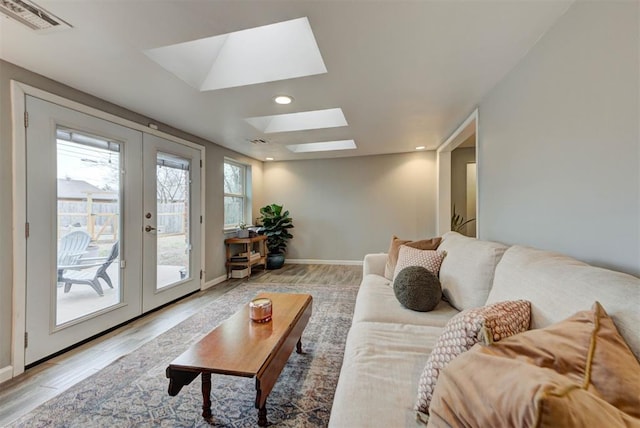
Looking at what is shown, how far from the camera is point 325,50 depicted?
1686mm

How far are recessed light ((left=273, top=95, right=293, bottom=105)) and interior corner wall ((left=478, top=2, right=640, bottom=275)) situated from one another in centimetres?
177

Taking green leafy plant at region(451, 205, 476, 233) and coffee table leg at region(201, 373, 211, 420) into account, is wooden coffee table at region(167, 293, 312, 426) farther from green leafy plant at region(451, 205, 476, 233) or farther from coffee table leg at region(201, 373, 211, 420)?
green leafy plant at region(451, 205, 476, 233)

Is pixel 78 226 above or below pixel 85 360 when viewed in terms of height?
above

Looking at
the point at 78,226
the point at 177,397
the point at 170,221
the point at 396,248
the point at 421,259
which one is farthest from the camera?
the point at 170,221

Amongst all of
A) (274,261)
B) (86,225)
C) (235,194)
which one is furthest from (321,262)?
(86,225)

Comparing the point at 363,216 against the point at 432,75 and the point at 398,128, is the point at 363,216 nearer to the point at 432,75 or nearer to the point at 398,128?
the point at 398,128

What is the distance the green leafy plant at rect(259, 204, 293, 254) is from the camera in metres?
5.22

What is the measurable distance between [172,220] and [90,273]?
42.0 inches

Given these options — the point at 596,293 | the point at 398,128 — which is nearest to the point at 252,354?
the point at 596,293

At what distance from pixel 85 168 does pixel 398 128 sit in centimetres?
333

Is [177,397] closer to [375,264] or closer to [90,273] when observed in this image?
[90,273]

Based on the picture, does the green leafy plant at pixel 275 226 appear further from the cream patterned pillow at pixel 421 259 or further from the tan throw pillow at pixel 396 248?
the cream patterned pillow at pixel 421 259

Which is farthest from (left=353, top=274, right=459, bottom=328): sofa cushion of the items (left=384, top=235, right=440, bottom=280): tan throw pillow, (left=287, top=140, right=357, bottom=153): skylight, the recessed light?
A: (left=287, top=140, right=357, bottom=153): skylight

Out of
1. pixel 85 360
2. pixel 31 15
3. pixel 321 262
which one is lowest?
pixel 85 360
